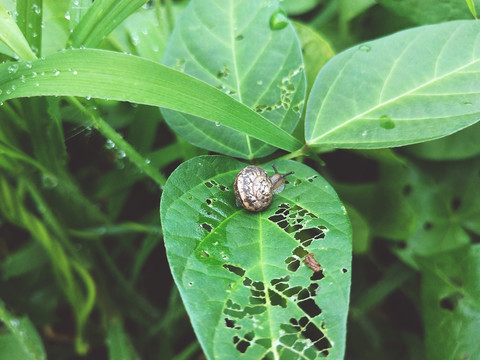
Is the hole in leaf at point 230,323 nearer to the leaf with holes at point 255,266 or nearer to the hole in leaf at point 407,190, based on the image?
the leaf with holes at point 255,266

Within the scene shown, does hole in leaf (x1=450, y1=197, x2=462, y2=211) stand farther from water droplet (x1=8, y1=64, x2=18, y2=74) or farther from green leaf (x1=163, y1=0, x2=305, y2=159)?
water droplet (x1=8, y1=64, x2=18, y2=74)

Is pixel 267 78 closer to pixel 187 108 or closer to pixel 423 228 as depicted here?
pixel 187 108

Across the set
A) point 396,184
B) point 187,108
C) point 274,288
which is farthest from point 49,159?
point 396,184

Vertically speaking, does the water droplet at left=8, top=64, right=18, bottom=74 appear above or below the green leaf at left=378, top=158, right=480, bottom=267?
above

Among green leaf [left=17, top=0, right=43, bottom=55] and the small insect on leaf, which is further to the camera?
green leaf [left=17, top=0, right=43, bottom=55]

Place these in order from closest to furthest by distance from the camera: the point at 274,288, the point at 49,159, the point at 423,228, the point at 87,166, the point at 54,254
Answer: the point at 274,288, the point at 49,159, the point at 54,254, the point at 423,228, the point at 87,166

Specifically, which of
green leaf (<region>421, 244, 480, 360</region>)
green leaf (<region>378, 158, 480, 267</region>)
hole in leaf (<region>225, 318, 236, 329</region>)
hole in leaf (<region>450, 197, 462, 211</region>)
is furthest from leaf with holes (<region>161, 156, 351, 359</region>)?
hole in leaf (<region>450, 197, 462, 211</region>)

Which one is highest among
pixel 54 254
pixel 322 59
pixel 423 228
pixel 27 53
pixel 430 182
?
pixel 27 53

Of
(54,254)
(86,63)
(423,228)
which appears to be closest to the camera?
(86,63)
